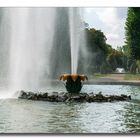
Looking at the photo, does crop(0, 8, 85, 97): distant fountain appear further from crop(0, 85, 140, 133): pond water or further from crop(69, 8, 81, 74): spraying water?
crop(0, 85, 140, 133): pond water

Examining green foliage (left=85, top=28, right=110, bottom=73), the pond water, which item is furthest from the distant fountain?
the pond water

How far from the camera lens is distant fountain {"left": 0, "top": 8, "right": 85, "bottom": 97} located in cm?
1255

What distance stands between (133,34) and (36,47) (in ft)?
9.78

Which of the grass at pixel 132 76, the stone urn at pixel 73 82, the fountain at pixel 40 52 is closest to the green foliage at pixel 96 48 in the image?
the fountain at pixel 40 52

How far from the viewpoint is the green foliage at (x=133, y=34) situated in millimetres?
11866

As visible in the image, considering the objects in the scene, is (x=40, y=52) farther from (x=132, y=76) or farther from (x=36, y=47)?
(x=132, y=76)

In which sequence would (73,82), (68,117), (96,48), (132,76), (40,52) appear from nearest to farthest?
(68,117) < (132,76) < (73,82) < (96,48) < (40,52)

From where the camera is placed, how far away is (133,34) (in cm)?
1274

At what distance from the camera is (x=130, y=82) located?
11781 millimetres

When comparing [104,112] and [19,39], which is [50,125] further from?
[19,39]

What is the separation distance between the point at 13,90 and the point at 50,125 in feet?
18.3

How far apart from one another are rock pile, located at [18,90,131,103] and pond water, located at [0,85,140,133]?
31 cm

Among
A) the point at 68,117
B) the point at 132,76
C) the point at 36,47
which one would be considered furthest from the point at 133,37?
the point at 68,117

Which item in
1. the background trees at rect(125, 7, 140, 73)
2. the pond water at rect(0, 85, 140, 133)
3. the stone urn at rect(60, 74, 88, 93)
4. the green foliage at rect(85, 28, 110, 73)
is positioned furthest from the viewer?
the stone urn at rect(60, 74, 88, 93)
